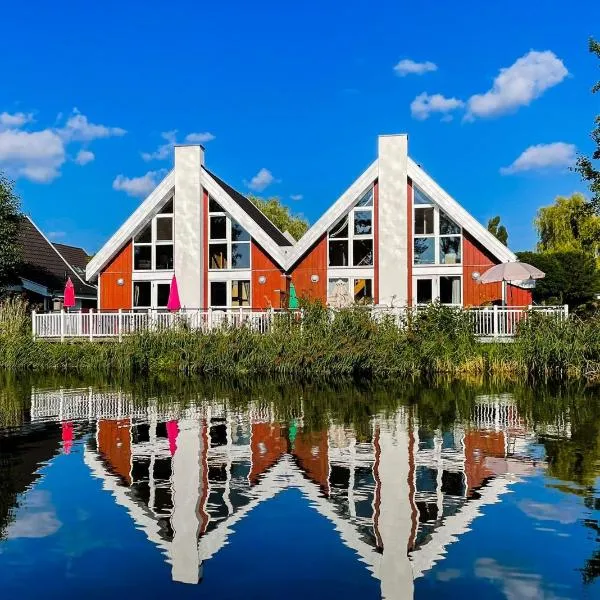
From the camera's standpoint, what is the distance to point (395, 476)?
24.7 ft

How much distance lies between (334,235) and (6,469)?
2110 centimetres

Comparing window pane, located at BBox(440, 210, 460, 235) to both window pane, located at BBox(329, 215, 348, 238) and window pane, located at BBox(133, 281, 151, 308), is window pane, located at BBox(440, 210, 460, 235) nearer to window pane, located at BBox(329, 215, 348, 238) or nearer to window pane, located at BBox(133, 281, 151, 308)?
window pane, located at BBox(329, 215, 348, 238)

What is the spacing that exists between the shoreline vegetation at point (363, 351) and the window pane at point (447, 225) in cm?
714

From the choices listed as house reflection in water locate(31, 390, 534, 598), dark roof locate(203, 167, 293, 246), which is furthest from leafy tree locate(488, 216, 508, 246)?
house reflection in water locate(31, 390, 534, 598)

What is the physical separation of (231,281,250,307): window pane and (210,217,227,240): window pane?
2.03m

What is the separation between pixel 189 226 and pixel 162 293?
3.03 meters

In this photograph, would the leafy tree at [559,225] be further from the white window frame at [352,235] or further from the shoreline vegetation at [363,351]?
the shoreline vegetation at [363,351]

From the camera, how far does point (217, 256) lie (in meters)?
28.9

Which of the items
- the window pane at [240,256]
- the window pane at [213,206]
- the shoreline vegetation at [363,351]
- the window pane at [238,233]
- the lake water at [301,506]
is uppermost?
the window pane at [213,206]

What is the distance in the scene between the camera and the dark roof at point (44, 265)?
34.3 meters

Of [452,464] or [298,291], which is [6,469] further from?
[298,291]

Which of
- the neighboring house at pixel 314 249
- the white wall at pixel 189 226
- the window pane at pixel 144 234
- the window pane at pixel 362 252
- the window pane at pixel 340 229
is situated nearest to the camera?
the neighboring house at pixel 314 249

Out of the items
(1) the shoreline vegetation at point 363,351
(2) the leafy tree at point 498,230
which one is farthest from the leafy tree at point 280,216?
(1) the shoreline vegetation at point 363,351

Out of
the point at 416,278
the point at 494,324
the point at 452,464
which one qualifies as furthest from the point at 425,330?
the point at 452,464
